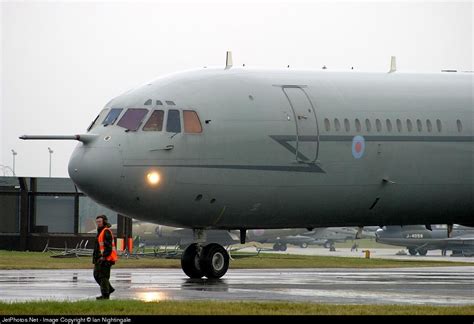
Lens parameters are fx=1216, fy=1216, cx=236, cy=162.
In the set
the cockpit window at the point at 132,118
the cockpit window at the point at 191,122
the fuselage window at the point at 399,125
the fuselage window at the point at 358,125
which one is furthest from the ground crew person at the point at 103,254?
the fuselage window at the point at 399,125

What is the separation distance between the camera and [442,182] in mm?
34500

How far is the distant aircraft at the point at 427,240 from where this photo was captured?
3994 inches

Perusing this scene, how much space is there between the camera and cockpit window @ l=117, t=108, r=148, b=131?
30.7 meters

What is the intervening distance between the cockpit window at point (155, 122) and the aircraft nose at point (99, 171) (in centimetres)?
117

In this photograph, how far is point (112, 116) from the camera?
31188mm

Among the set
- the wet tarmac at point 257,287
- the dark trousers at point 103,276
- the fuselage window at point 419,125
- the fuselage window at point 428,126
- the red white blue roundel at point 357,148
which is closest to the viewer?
the dark trousers at point 103,276

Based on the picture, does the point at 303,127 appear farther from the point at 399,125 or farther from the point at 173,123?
the point at 173,123

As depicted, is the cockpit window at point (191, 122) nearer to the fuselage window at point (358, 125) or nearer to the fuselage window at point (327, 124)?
the fuselage window at point (327, 124)

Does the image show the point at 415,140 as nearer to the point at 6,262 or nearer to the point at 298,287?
the point at 298,287

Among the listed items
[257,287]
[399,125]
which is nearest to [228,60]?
[399,125]

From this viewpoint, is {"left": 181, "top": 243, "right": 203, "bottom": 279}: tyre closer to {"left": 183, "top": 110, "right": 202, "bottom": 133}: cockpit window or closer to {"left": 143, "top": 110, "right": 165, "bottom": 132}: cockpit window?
{"left": 183, "top": 110, "right": 202, "bottom": 133}: cockpit window

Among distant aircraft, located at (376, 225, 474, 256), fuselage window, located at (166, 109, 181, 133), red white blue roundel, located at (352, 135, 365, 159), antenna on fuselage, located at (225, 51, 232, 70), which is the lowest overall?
distant aircraft, located at (376, 225, 474, 256)

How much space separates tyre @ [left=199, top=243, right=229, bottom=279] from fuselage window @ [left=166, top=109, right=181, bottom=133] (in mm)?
3637

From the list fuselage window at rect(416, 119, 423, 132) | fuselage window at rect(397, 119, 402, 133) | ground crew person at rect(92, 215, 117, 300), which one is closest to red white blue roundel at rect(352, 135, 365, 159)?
fuselage window at rect(397, 119, 402, 133)
